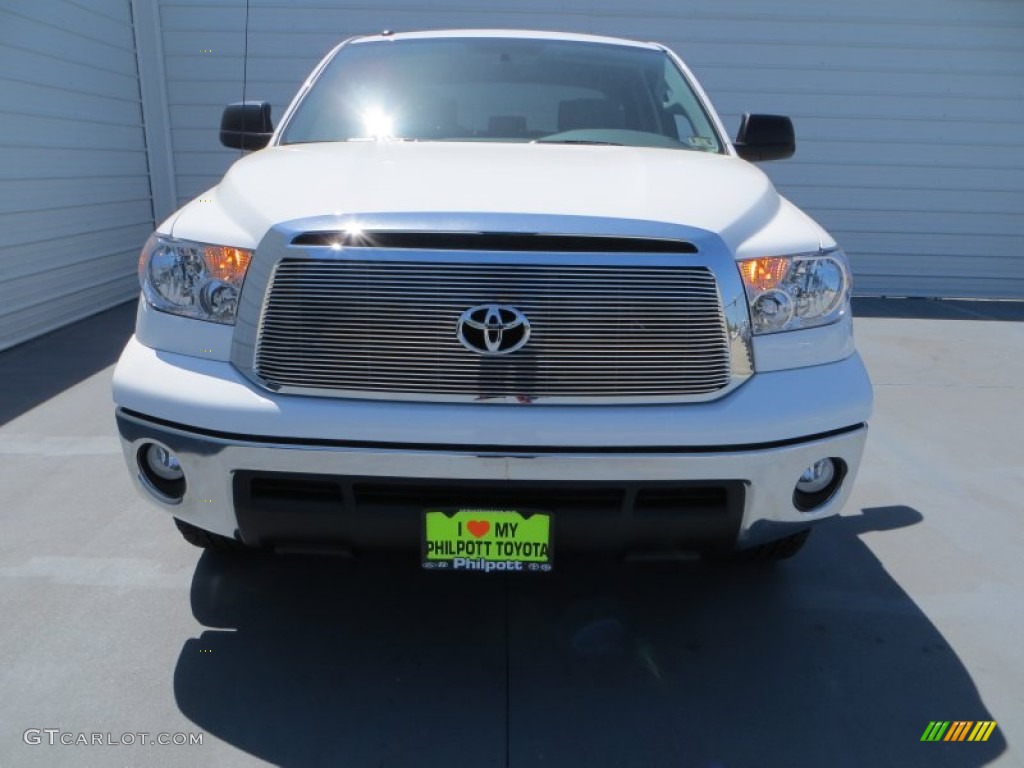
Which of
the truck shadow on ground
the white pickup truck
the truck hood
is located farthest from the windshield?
the truck shadow on ground

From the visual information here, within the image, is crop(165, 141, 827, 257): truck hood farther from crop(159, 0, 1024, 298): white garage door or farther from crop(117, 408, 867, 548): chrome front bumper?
crop(159, 0, 1024, 298): white garage door

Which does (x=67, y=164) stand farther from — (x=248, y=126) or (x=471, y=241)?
(x=471, y=241)

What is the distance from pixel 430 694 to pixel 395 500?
0.60 meters

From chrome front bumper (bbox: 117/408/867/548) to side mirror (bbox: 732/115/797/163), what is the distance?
6.12 feet

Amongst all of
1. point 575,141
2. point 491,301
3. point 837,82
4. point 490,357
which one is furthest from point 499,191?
point 837,82

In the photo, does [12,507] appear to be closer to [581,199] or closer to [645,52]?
[581,199]

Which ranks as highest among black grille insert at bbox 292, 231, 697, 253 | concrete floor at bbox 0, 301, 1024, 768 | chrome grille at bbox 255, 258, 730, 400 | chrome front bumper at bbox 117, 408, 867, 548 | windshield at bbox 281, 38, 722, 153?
windshield at bbox 281, 38, 722, 153

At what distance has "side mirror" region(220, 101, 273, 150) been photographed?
3676 millimetres

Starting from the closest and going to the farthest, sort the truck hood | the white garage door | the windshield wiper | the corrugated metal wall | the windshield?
the truck hood < the windshield wiper < the windshield < the corrugated metal wall < the white garage door

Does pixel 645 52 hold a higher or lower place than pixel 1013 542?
higher

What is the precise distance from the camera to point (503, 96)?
12.0 feet

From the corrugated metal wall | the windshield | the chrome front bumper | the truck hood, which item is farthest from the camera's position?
the corrugated metal wall

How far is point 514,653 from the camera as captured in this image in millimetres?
2529

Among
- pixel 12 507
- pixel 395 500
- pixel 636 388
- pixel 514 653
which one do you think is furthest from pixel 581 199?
pixel 12 507
